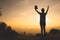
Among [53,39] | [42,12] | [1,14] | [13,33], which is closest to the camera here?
[42,12]

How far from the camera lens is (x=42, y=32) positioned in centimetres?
2881

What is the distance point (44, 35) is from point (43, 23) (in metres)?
1.13

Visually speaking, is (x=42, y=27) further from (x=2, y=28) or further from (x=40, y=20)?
(x=2, y=28)

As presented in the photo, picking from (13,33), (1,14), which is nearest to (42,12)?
(1,14)

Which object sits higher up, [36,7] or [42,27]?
[36,7]

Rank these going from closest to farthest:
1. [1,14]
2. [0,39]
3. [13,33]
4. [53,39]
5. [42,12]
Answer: [42,12] → [53,39] → [0,39] → [1,14] → [13,33]

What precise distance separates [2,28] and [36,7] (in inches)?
1427

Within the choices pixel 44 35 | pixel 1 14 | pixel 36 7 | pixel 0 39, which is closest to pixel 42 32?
pixel 44 35

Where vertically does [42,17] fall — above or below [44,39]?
above

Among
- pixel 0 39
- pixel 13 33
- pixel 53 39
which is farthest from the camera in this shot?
pixel 13 33

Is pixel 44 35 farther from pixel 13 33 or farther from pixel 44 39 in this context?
pixel 13 33

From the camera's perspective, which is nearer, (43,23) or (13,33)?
(43,23)

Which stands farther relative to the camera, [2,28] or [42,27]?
[2,28]

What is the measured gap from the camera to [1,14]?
5150cm
